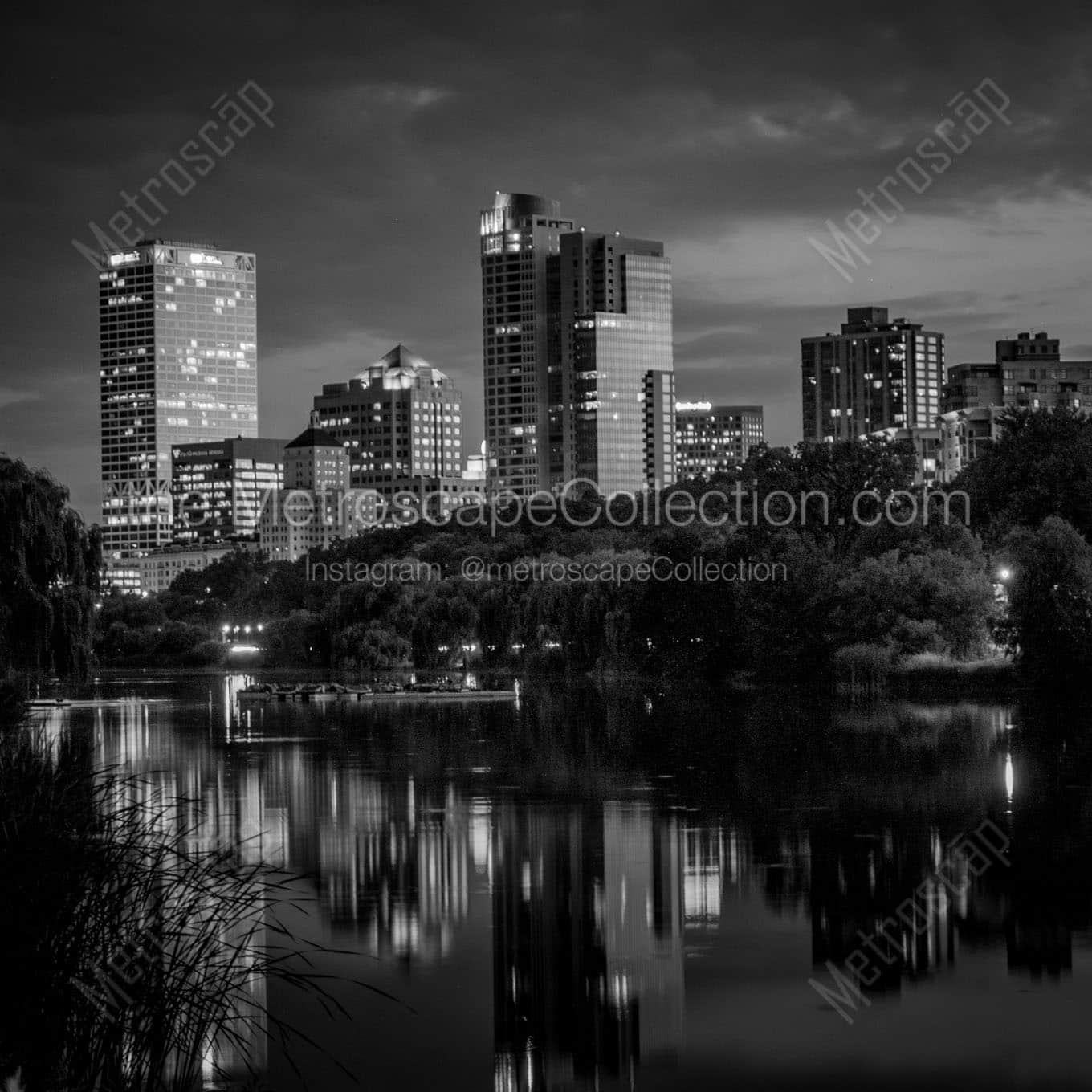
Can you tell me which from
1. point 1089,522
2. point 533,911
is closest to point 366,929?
point 533,911

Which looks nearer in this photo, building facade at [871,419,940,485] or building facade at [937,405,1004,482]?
building facade at [937,405,1004,482]

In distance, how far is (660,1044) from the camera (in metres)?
17.5

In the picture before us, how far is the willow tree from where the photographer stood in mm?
36750

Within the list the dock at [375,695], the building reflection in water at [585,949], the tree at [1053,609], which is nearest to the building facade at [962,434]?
the dock at [375,695]

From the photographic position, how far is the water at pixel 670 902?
17297 millimetres

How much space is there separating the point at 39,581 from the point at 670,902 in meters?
19.6

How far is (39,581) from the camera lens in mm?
38125

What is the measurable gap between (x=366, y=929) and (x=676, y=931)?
422 centimetres

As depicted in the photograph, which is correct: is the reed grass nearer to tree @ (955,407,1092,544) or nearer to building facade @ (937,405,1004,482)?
tree @ (955,407,1092,544)

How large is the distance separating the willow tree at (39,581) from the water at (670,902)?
4072 millimetres

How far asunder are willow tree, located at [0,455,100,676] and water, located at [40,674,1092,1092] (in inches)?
160

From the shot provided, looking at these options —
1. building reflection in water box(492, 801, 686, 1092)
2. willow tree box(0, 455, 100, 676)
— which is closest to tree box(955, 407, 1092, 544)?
willow tree box(0, 455, 100, 676)

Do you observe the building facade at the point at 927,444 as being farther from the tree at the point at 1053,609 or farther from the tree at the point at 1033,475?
the tree at the point at 1053,609

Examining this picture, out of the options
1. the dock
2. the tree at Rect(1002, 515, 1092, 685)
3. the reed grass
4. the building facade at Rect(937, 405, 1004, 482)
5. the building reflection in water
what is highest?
the building facade at Rect(937, 405, 1004, 482)
